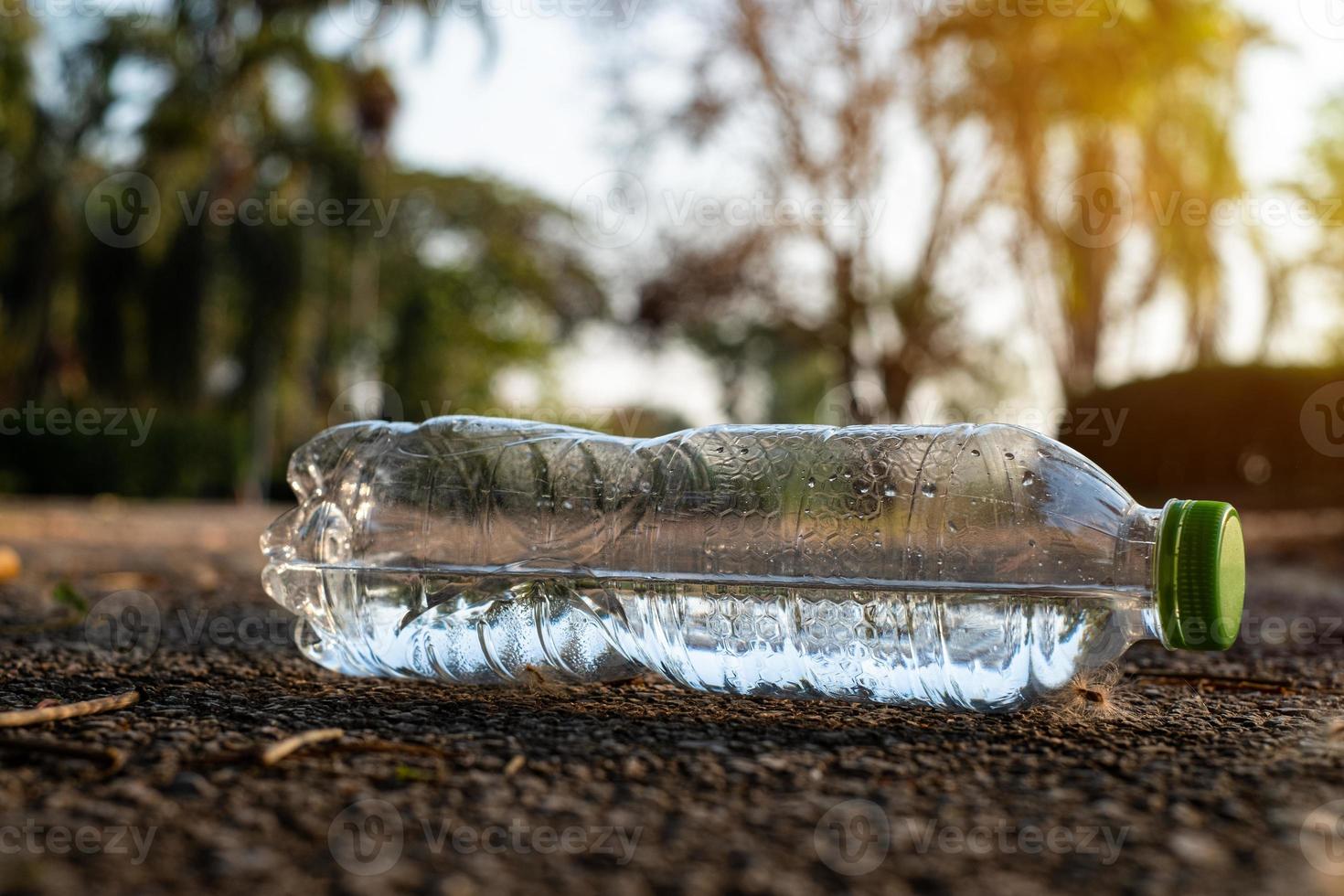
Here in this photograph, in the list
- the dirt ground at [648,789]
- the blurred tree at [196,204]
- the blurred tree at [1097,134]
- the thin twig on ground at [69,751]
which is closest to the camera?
the dirt ground at [648,789]

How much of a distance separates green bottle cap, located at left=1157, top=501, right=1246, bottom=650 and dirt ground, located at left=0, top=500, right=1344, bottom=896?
0.13 meters

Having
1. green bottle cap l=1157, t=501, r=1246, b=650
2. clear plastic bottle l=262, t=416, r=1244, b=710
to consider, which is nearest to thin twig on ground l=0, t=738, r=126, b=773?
clear plastic bottle l=262, t=416, r=1244, b=710

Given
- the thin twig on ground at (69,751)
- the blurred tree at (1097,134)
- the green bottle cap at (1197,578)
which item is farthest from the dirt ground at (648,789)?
the blurred tree at (1097,134)

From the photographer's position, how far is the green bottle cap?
4.56ft

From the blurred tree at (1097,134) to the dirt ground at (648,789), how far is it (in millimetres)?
9315

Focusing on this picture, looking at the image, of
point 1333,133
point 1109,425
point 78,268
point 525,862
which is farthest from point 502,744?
point 1333,133

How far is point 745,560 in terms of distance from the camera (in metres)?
1.77

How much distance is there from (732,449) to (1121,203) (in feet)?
33.7

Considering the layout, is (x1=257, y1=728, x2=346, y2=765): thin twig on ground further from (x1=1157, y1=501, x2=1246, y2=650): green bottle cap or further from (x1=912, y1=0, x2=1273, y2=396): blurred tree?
(x1=912, y1=0, x2=1273, y2=396): blurred tree

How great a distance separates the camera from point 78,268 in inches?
561

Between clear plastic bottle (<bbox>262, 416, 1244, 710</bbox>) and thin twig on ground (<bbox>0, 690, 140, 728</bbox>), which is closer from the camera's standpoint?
thin twig on ground (<bbox>0, 690, 140, 728</bbox>)

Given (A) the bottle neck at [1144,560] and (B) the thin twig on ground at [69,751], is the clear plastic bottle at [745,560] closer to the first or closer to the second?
(A) the bottle neck at [1144,560]

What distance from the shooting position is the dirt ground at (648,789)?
3.01 feet

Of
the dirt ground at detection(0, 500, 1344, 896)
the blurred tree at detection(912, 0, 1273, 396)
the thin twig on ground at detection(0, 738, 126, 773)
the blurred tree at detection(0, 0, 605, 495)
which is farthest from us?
the blurred tree at detection(0, 0, 605, 495)
